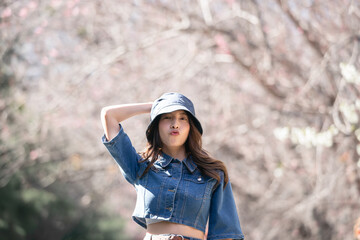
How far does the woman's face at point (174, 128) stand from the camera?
7.27ft

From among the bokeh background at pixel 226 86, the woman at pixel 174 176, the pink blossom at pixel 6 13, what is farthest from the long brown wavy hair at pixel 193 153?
the pink blossom at pixel 6 13

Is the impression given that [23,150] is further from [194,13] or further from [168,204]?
[168,204]

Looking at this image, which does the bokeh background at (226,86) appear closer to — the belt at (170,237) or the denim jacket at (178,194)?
the denim jacket at (178,194)

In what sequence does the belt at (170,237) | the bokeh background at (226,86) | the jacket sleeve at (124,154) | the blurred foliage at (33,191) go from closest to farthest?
the belt at (170,237) → the jacket sleeve at (124,154) → the bokeh background at (226,86) → the blurred foliage at (33,191)

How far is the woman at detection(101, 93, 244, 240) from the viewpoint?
2.12 meters

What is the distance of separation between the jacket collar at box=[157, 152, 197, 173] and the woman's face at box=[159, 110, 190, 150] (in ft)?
0.16

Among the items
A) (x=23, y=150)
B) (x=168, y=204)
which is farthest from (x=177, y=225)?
(x=23, y=150)

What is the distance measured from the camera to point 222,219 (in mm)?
2176

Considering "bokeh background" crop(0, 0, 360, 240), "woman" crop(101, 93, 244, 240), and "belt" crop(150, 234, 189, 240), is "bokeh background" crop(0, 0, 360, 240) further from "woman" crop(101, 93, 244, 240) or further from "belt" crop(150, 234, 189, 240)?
"belt" crop(150, 234, 189, 240)

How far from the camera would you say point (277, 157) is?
22.2 ft

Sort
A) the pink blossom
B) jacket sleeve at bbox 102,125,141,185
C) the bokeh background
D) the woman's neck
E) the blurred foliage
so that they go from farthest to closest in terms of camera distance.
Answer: the blurred foliage
the pink blossom
the bokeh background
the woman's neck
jacket sleeve at bbox 102,125,141,185

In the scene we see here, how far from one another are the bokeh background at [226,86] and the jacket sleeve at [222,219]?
2374mm

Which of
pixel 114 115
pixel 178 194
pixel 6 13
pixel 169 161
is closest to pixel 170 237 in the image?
pixel 178 194

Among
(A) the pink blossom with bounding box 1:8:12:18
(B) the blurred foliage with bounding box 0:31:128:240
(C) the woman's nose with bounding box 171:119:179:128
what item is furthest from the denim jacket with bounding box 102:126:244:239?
(A) the pink blossom with bounding box 1:8:12:18
